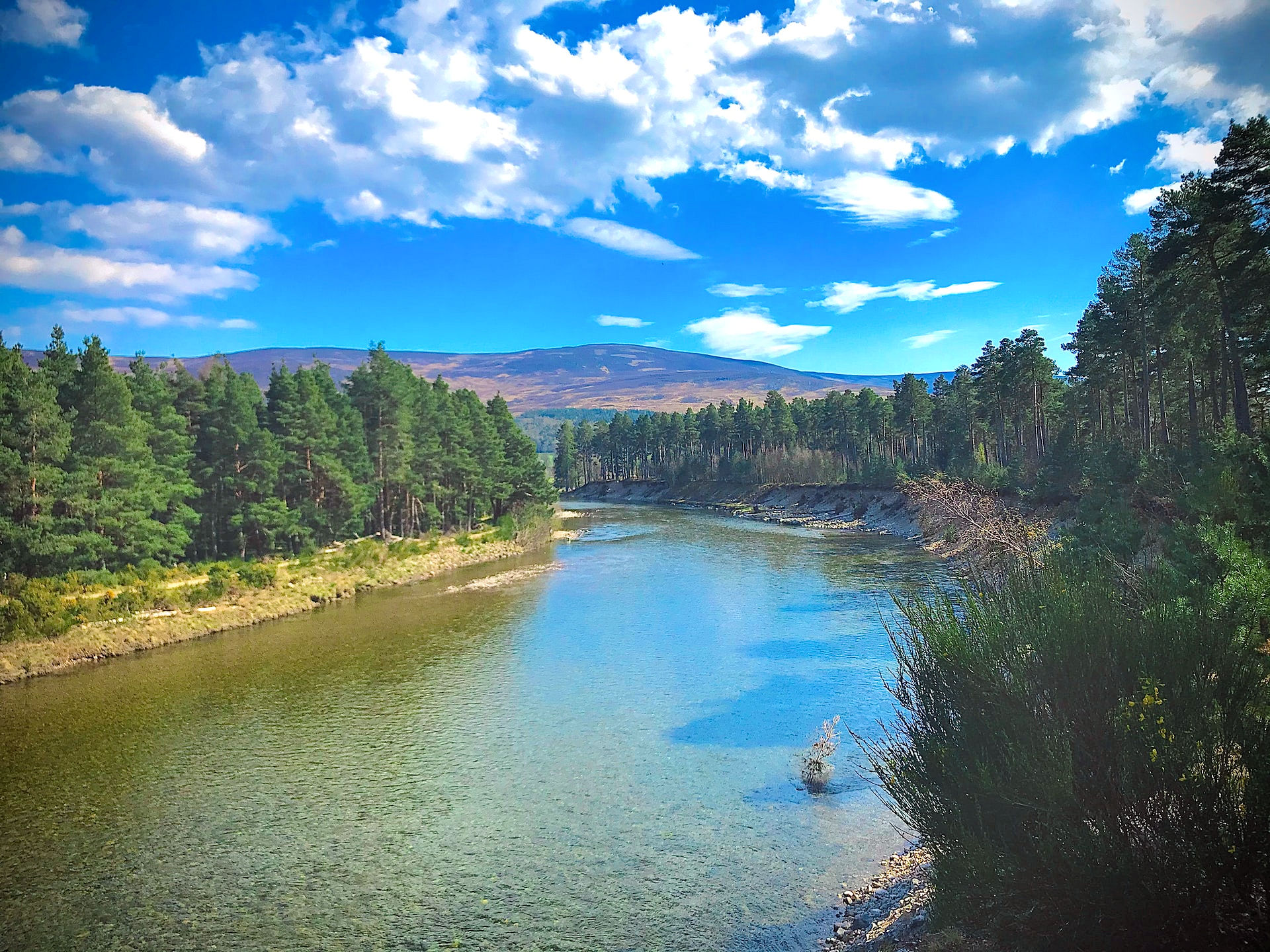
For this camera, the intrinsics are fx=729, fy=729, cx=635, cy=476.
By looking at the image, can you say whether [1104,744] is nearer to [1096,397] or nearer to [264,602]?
[264,602]

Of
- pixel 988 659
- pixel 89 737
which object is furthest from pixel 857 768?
pixel 89 737

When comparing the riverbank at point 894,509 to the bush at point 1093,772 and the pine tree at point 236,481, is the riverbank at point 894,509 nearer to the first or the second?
the bush at point 1093,772

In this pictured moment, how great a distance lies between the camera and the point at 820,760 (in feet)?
54.3

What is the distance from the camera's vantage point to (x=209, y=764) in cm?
1878

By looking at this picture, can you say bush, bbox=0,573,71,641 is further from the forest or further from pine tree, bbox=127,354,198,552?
the forest

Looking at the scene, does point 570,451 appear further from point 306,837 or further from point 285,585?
point 306,837

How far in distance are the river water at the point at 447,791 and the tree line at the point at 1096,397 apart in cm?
1672

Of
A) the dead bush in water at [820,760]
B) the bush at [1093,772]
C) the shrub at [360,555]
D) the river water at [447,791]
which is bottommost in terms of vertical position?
the river water at [447,791]

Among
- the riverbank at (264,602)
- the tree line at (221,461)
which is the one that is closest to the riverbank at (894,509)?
the riverbank at (264,602)

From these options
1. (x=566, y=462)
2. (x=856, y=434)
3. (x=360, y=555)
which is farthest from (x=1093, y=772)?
(x=566, y=462)

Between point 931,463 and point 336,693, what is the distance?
8756 centimetres

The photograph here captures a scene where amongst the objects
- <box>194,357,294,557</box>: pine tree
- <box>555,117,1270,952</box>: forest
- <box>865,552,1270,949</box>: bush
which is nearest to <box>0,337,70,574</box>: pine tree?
<box>194,357,294,557</box>: pine tree

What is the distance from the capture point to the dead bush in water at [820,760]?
16.1 metres

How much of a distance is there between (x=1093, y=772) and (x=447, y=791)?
1350 centimetres
